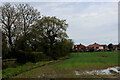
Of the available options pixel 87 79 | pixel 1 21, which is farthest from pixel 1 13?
pixel 87 79

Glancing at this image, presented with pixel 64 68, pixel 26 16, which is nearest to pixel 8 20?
pixel 26 16

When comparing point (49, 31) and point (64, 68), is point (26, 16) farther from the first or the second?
point (64, 68)

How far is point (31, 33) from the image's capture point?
1014 inches

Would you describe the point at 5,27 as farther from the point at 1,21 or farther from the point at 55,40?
the point at 55,40

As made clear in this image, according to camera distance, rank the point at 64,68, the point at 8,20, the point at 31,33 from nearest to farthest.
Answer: the point at 64,68 < the point at 8,20 < the point at 31,33

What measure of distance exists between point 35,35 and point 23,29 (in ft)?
8.34

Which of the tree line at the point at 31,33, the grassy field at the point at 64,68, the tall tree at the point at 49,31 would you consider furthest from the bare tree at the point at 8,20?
the grassy field at the point at 64,68

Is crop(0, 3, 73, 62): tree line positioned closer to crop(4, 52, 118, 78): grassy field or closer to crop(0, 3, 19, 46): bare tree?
crop(0, 3, 19, 46): bare tree

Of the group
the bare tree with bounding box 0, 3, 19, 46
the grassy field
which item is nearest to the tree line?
the bare tree with bounding box 0, 3, 19, 46

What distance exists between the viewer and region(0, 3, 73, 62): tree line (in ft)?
68.1

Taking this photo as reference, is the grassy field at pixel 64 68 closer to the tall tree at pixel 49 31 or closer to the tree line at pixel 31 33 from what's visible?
the tree line at pixel 31 33

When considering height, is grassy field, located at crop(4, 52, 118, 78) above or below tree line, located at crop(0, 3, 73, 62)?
below

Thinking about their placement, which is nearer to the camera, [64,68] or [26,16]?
[64,68]

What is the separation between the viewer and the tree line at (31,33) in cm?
2077
